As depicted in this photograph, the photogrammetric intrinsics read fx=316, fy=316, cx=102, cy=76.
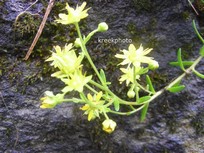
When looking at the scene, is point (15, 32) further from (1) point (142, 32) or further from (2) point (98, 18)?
(1) point (142, 32)

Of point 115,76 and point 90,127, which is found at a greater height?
point 115,76

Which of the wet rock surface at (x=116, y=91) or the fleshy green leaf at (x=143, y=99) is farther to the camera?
the wet rock surface at (x=116, y=91)

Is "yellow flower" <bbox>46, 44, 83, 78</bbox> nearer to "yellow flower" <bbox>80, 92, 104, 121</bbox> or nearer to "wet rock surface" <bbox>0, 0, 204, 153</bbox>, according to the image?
"yellow flower" <bbox>80, 92, 104, 121</bbox>

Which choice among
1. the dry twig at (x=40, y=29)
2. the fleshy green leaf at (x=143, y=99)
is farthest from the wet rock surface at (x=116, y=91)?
the fleshy green leaf at (x=143, y=99)

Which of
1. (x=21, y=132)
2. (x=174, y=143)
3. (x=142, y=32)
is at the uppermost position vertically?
(x=142, y=32)

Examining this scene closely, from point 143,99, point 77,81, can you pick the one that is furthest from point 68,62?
point 143,99

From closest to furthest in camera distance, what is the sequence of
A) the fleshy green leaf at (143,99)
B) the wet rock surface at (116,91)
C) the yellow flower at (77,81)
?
the yellow flower at (77,81), the fleshy green leaf at (143,99), the wet rock surface at (116,91)

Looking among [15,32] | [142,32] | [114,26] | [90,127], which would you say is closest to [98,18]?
[114,26]

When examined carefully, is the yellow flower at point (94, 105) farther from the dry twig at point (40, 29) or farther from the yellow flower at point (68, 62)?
the dry twig at point (40, 29)

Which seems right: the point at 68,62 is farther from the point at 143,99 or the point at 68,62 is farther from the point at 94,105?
the point at 143,99
